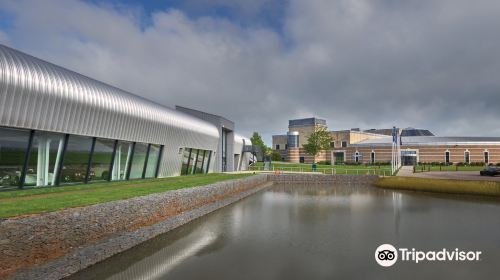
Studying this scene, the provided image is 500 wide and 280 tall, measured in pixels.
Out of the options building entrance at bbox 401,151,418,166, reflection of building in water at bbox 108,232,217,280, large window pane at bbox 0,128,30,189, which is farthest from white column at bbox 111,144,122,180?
building entrance at bbox 401,151,418,166

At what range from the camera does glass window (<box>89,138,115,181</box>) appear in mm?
24523

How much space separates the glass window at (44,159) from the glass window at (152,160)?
11.6m

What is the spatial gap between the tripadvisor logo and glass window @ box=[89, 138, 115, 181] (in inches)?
748

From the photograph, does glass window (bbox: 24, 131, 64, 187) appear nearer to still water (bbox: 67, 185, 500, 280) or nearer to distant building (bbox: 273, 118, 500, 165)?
still water (bbox: 67, 185, 500, 280)

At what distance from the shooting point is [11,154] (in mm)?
17719

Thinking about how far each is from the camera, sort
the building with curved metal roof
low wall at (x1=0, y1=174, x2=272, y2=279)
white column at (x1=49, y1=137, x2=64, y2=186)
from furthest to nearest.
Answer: white column at (x1=49, y1=137, x2=64, y2=186) < the building with curved metal roof < low wall at (x1=0, y1=174, x2=272, y2=279)

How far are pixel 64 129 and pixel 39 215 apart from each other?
11894 mm

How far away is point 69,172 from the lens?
22156 mm

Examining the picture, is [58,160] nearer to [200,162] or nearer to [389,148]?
[200,162]

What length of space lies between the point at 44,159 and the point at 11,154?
2.40 meters

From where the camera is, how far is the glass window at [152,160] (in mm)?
32656

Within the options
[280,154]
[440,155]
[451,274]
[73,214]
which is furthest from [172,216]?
[280,154]

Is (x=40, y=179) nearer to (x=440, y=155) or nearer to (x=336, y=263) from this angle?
(x=336, y=263)

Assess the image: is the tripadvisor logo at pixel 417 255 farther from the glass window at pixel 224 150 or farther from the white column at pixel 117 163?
the glass window at pixel 224 150
